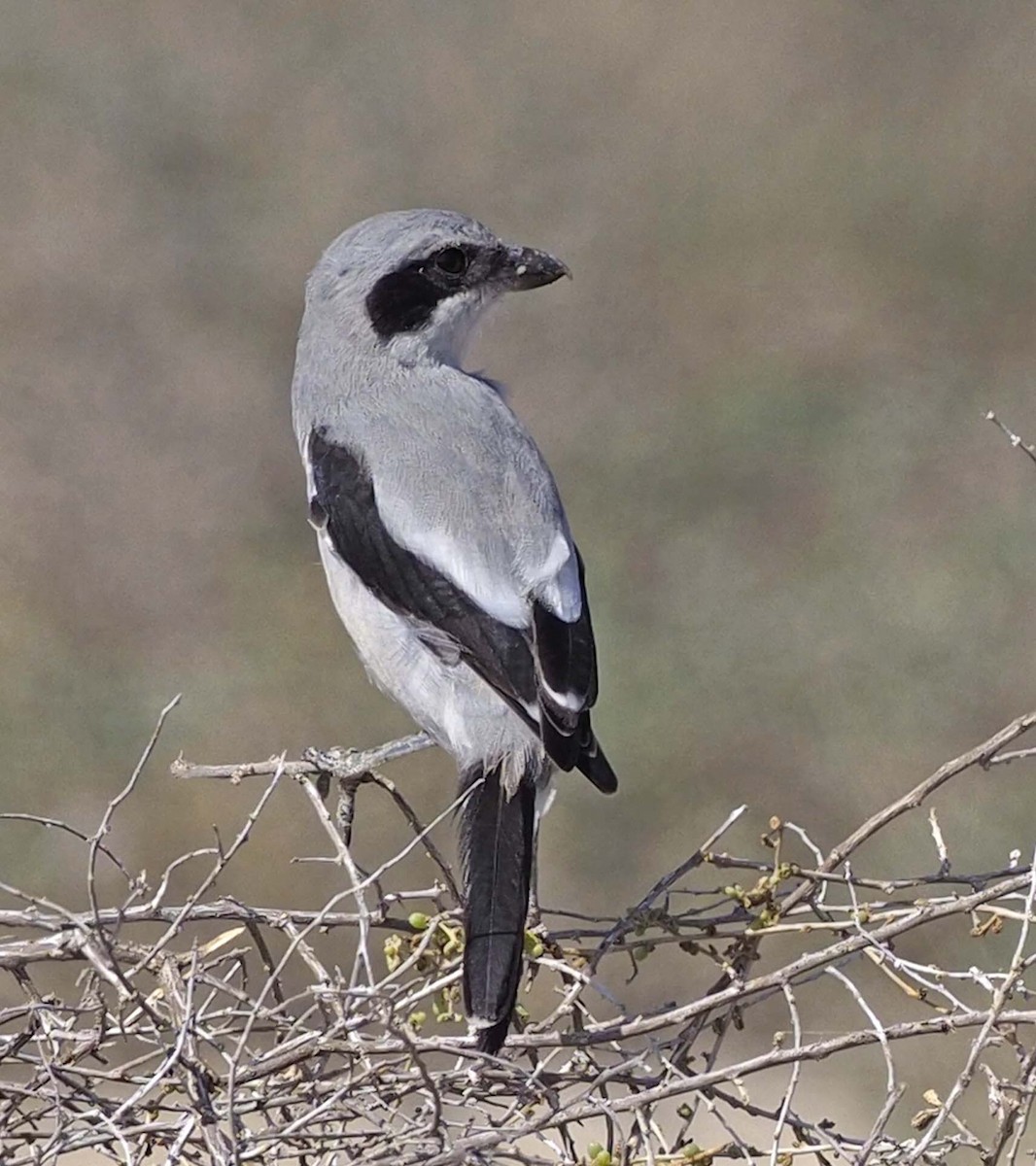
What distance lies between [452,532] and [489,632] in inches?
8.1

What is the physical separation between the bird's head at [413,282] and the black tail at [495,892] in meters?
1.03

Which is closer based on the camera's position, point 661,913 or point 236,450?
point 661,913

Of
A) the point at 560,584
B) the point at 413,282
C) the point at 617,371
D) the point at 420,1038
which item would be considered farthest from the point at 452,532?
the point at 617,371

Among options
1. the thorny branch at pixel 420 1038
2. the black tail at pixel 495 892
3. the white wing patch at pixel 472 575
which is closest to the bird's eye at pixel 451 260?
the white wing patch at pixel 472 575

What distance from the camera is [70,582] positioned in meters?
8.47

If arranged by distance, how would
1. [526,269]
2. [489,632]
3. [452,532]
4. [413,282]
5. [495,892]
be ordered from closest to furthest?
[495,892] < [489,632] < [452,532] < [413,282] < [526,269]

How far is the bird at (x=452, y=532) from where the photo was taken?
326 cm

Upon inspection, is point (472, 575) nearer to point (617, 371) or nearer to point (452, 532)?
point (452, 532)

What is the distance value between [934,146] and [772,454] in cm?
300

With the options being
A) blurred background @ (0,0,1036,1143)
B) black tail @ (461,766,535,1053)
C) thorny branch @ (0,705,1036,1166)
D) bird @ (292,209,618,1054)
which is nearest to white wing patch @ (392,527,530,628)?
bird @ (292,209,618,1054)

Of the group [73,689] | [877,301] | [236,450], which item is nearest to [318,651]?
[73,689]

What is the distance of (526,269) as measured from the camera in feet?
13.4

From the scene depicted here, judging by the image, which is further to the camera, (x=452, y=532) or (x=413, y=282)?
(x=413, y=282)

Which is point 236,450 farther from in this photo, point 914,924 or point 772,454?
point 914,924
